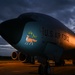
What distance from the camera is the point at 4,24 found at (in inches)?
507

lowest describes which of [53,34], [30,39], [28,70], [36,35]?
[28,70]

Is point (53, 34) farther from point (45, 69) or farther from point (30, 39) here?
point (45, 69)

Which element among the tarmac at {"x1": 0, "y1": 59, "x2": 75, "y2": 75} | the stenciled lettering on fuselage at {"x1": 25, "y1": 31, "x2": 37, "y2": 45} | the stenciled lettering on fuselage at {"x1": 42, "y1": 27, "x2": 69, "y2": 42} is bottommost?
the tarmac at {"x1": 0, "y1": 59, "x2": 75, "y2": 75}

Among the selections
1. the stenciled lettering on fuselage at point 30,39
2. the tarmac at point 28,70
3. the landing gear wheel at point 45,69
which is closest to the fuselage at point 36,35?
the stenciled lettering on fuselage at point 30,39

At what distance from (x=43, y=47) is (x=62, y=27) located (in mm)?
2967

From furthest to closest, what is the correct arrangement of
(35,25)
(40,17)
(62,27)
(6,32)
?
(62,27) → (40,17) → (35,25) → (6,32)

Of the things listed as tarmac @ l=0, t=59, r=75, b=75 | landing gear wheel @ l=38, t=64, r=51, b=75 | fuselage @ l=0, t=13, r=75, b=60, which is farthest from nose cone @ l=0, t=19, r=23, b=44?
tarmac @ l=0, t=59, r=75, b=75

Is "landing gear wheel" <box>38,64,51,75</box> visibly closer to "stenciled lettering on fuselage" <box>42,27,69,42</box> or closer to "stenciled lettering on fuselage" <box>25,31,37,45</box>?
"stenciled lettering on fuselage" <box>42,27,69,42</box>

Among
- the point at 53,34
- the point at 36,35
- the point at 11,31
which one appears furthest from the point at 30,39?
the point at 53,34

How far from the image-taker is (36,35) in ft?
44.9

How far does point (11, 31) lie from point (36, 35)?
172 centimetres

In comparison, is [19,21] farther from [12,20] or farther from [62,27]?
[62,27]

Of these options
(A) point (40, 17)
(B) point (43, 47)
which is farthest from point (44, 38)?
(A) point (40, 17)

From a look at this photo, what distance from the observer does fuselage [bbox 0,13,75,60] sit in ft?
42.0
